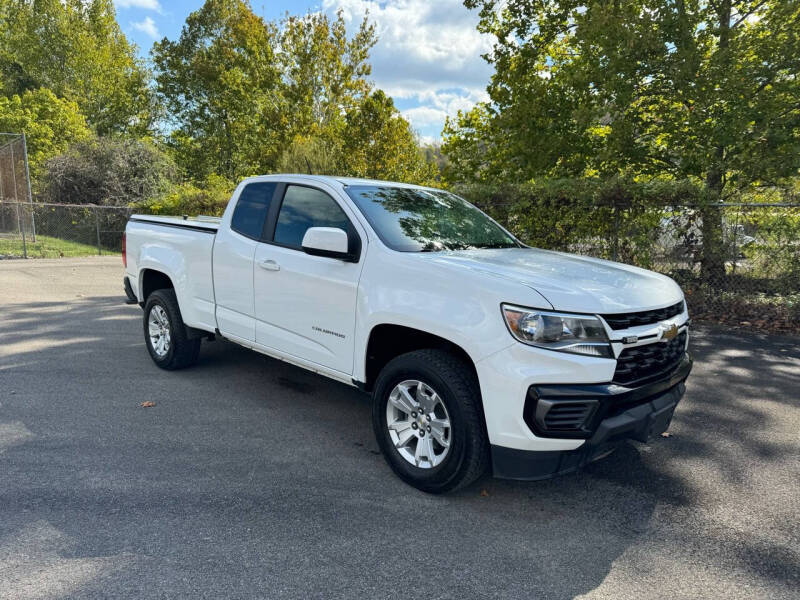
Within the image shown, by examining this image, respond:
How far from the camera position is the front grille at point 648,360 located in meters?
2.98

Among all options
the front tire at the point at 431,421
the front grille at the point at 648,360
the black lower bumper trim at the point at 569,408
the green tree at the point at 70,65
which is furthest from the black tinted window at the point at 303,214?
the green tree at the point at 70,65

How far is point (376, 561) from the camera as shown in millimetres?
2682

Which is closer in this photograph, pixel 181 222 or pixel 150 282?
pixel 181 222

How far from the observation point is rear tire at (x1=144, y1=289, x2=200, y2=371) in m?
5.46

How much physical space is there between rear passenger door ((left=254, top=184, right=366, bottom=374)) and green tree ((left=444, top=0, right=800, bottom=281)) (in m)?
6.35

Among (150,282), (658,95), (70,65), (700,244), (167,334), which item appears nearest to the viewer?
(167,334)

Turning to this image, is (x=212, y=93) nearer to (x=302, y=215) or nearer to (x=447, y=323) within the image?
(x=302, y=215)

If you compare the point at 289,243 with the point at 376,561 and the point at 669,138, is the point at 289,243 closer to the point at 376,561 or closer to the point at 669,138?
the point at 376,561

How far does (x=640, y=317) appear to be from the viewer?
309cm

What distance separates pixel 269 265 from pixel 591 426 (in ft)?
8.70

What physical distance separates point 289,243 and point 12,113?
39.9 metres

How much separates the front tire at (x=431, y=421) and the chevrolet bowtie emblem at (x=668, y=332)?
113cm

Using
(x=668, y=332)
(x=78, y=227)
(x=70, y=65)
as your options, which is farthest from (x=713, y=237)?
(x=70, y=65)

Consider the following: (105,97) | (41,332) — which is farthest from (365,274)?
(105,97)
